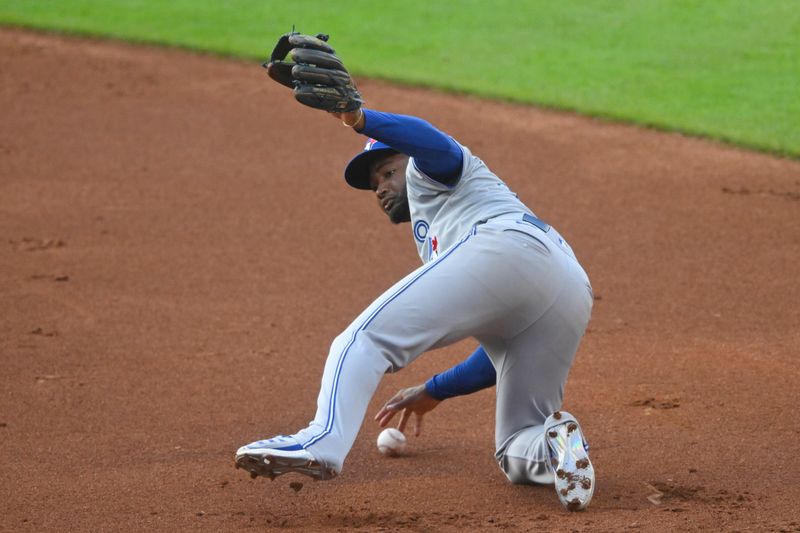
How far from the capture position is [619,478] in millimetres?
4164

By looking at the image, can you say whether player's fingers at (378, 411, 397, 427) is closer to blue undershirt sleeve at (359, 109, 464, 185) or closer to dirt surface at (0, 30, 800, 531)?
dirt surface at (0, 30, 800, 531)

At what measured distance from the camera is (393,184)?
420 cm

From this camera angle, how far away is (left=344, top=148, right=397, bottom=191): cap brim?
4.20 m

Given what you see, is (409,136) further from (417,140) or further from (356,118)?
(356,118)

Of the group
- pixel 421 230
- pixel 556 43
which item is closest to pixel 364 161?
pixel 421 230

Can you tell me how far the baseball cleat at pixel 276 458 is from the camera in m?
3.35

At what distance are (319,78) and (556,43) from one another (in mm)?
8289

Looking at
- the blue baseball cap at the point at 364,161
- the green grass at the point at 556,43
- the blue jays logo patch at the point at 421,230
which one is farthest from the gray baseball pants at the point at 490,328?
the green grass at the point at 556,43

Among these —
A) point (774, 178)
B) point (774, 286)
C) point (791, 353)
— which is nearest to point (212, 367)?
point (791, 353)

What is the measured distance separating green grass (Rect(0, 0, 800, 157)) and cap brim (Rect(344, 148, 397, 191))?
17.4 ft

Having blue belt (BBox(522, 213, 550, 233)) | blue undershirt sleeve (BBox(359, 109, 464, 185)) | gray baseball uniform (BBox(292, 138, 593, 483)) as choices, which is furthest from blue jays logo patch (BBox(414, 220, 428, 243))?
blue belt (BBox(522, 213, 550, 233))

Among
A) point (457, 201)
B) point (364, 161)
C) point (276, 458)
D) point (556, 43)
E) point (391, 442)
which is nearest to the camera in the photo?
point (276, 458)

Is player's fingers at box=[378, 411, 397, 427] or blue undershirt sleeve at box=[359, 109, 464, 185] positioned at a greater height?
blue undershirt sleeve at box=[359, 109, 464, 185]

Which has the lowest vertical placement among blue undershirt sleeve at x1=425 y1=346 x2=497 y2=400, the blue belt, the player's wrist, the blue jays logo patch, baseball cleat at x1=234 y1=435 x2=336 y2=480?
blue undershirt sleeve at x1=425 y1=346 x2=497 y2=400
